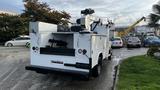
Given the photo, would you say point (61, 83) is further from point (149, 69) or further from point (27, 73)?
point (149, 69)

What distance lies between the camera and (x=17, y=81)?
9.76m

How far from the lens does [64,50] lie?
9.51m

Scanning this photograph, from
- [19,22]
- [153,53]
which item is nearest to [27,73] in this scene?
[153,53]

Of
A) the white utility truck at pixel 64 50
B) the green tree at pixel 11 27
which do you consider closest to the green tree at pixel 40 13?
the green tree at pixel 11 27

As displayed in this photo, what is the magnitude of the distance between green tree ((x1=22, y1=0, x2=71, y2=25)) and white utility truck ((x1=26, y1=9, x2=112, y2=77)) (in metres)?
28.7

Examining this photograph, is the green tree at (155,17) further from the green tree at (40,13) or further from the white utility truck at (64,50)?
the white utility truck at (64,50)

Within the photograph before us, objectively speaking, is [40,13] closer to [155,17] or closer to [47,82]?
[155,17]

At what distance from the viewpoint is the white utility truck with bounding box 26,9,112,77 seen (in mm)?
9031

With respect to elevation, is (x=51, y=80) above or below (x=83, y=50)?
below

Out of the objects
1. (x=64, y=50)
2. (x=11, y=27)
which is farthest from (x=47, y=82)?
(x=11, y=27)

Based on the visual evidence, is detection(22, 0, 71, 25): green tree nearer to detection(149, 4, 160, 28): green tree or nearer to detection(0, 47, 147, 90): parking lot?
detection(149, 4, 160, 28): green tree

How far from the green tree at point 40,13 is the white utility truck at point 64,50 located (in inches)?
1130

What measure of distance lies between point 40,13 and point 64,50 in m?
31.3

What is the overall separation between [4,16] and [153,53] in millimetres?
26327
